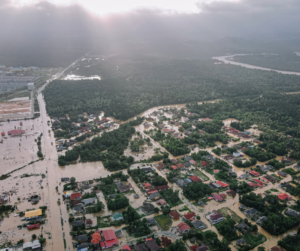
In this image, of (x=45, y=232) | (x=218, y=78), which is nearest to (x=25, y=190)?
(x=45, y=232)

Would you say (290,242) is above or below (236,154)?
above

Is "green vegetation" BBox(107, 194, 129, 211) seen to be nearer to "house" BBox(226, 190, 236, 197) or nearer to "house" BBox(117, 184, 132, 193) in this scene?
"house" BBox(117, 184, 132, 193)

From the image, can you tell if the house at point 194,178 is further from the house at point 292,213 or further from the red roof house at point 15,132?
the red roof house at point 15,132

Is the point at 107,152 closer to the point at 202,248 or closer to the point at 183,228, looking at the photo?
the point at 183,228

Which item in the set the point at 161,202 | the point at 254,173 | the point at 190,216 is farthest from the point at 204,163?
the point at 190,216

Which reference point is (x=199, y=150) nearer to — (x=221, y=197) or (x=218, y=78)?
(x=221, y=197)

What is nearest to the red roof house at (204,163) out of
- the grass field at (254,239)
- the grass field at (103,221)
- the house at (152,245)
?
the grass field at (254,239)

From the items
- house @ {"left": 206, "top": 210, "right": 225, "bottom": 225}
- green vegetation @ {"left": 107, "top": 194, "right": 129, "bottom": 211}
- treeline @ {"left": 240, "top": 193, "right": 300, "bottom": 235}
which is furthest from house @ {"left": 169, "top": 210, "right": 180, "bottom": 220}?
treeline @ {"left": 240, "top": 193, "right": 300, "bottom": 235}
